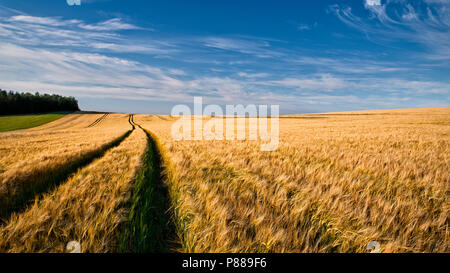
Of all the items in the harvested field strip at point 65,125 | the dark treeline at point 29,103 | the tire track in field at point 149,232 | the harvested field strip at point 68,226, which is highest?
the dark treeline at point 29,103

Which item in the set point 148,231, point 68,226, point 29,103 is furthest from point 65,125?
point 148,231

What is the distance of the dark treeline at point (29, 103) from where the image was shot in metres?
72.3

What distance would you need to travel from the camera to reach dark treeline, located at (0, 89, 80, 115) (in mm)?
72312

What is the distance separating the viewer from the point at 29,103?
78.4 meters

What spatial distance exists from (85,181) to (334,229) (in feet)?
13.6

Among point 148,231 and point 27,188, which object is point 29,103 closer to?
point 27,188

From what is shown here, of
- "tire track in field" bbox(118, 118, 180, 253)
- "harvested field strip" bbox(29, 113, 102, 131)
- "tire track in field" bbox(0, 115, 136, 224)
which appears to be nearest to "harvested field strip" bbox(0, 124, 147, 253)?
"tire track in field" bbox(118, 118, 180, 253)

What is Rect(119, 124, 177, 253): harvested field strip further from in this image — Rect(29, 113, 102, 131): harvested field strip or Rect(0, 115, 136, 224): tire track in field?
Rect(29, 113, 102, 131): harvested field strip

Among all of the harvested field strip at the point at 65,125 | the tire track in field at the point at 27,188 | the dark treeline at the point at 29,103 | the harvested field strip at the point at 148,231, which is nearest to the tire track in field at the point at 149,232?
the harvested field strip at the point at 148,231

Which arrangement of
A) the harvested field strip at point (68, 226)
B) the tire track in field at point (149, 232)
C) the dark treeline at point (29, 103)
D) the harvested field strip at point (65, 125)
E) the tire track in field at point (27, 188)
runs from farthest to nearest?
the dark treeline at point (29, 103) → the harvested field strip at point (65, 125) → the tire track in field at point (27, 188) → the tire track in field at point (149, 232) → the harvested field strip at point (68, 226)

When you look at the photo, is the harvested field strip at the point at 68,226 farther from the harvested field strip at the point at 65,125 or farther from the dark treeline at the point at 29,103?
the dark treeline at the point at 29,103
